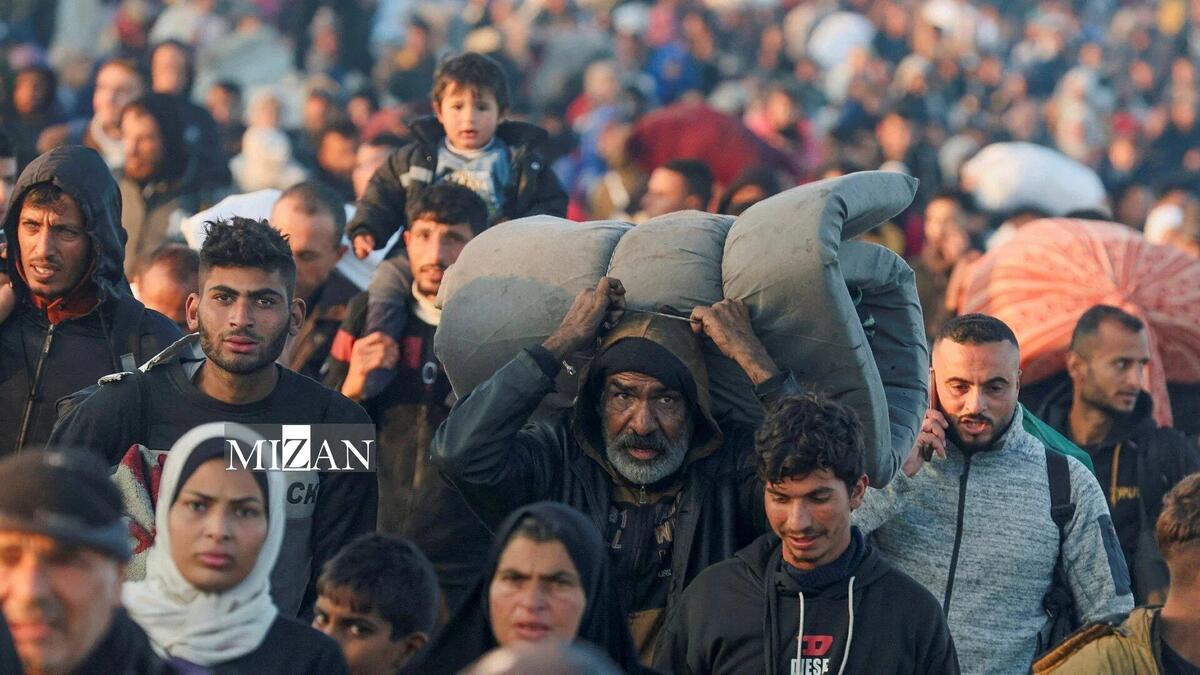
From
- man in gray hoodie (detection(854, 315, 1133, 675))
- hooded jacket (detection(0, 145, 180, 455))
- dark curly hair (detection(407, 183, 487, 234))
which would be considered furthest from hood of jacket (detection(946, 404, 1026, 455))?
hooded jacket (detection(0, 145, 180, 455))

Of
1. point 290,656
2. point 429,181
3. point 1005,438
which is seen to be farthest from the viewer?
point 429,181

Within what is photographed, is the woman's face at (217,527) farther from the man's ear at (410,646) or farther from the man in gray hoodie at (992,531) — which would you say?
the man in gray hoodie at (992,531)

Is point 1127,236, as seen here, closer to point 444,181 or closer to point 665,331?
point 444,181

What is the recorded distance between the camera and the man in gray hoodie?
710 cm

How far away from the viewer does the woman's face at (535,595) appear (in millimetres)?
5461

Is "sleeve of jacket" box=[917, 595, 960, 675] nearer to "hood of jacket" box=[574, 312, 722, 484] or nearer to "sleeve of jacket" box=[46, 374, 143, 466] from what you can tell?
"hood of jacket" box=[574, 312, 722, 484]

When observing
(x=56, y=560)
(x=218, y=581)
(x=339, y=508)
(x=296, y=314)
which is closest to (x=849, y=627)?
(x=339, y=508)

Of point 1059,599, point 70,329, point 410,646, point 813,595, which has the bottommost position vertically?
point 410,646

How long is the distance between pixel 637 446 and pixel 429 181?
2.84 m

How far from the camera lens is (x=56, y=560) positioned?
4.55 m

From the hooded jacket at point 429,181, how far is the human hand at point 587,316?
2369 mm

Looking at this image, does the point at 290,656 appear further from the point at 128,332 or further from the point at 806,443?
the point at 128,332

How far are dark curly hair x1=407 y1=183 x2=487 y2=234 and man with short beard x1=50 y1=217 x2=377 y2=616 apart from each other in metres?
1.65

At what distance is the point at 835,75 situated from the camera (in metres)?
21.8
